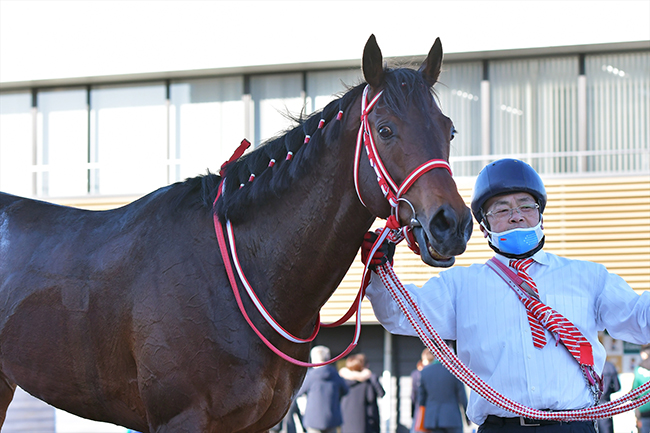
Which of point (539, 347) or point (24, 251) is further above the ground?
point (24, 251)

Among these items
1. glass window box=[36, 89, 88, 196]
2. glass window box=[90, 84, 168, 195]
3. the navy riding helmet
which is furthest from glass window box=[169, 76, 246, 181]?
the navy riding helmet

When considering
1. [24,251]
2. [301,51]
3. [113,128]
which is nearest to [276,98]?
[301,51]

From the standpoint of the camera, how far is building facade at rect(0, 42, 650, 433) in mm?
12633

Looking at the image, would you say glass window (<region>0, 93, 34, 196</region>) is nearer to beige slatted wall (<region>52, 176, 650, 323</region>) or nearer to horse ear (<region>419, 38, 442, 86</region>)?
beige slatted wall (<region>52, 176, 650, 323</region>)

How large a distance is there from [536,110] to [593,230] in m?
2.73

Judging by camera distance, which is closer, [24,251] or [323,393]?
[24,251]

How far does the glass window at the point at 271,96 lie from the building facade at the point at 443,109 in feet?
0.08

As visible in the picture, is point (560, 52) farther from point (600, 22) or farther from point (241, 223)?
point (241, 223)

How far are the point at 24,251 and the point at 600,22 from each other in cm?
1259

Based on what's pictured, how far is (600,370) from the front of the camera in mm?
2742

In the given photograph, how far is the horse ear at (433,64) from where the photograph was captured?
2762 millimetres

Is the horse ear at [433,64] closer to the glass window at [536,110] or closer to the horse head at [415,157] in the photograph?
the horse head at [415,157]

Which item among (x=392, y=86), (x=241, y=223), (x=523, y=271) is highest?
(x=392, y=86)

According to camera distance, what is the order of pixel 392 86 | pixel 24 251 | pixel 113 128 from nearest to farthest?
pixel 392 86
pixel 24 251
pixel 113 128
